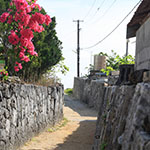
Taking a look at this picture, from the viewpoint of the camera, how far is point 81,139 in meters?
11.7

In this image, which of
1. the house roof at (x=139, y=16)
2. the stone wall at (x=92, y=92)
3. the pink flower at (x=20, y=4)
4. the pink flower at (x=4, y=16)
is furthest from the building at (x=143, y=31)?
the stone wall at (x=92, y=92)

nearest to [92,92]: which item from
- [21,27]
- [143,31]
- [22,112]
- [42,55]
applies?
[42,55]

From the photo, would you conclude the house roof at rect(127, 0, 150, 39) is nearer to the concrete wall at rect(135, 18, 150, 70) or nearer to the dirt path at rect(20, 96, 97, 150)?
the concrete wall at rect(135, 18, 150, 70)

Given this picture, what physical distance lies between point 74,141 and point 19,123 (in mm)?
2797

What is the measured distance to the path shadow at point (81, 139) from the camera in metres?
10.4

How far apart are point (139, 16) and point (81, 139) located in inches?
204

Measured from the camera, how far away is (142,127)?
12.0 feet

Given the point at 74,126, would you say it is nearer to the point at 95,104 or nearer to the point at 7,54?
the point at 7,54

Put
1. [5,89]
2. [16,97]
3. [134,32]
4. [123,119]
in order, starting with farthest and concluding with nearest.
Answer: [134,32] → [16,97] → [5,89] → [123,119]

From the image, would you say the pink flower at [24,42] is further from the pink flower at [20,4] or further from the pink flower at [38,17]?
the pink flower at [20,4]

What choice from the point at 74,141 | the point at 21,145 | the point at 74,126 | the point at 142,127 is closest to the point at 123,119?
the point at 142,127

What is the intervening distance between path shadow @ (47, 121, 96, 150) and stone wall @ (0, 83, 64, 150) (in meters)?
1.21

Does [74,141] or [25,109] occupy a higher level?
[25,109]

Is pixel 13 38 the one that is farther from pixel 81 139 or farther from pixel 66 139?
pixel 81 139
